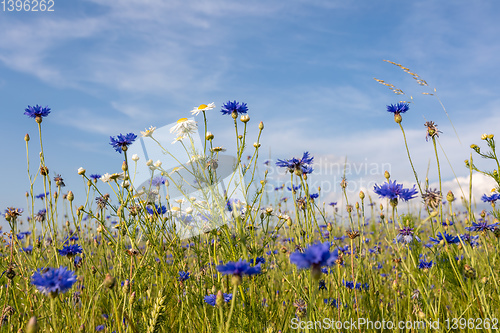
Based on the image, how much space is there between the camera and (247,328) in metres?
2.24

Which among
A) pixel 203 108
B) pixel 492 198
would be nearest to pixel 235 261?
pixel 203 108

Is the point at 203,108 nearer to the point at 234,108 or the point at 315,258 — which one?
the point at 234,108

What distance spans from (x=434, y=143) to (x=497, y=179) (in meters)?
0.77

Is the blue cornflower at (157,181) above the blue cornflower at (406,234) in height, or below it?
above

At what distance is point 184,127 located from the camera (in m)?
3.18

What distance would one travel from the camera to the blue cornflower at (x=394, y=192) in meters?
2.14

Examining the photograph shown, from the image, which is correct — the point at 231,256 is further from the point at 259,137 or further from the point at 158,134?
the point at 158,134

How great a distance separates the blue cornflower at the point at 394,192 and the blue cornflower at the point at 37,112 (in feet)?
9.81

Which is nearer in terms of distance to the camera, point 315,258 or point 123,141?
point 315,258

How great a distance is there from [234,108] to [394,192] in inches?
55.8

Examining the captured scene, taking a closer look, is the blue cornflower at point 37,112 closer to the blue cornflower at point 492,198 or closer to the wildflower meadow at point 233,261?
the wildflower meadow at point 233,261

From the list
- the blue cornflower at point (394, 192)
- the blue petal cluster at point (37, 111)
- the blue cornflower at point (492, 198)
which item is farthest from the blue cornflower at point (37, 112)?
the blue cornflower at point (492, 198)

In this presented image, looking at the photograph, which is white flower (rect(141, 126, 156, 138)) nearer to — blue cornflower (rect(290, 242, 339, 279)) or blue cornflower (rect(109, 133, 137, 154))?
blue cornflower (rect(109, 133, 137, 154))

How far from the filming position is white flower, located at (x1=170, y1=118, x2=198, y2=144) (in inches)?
126
